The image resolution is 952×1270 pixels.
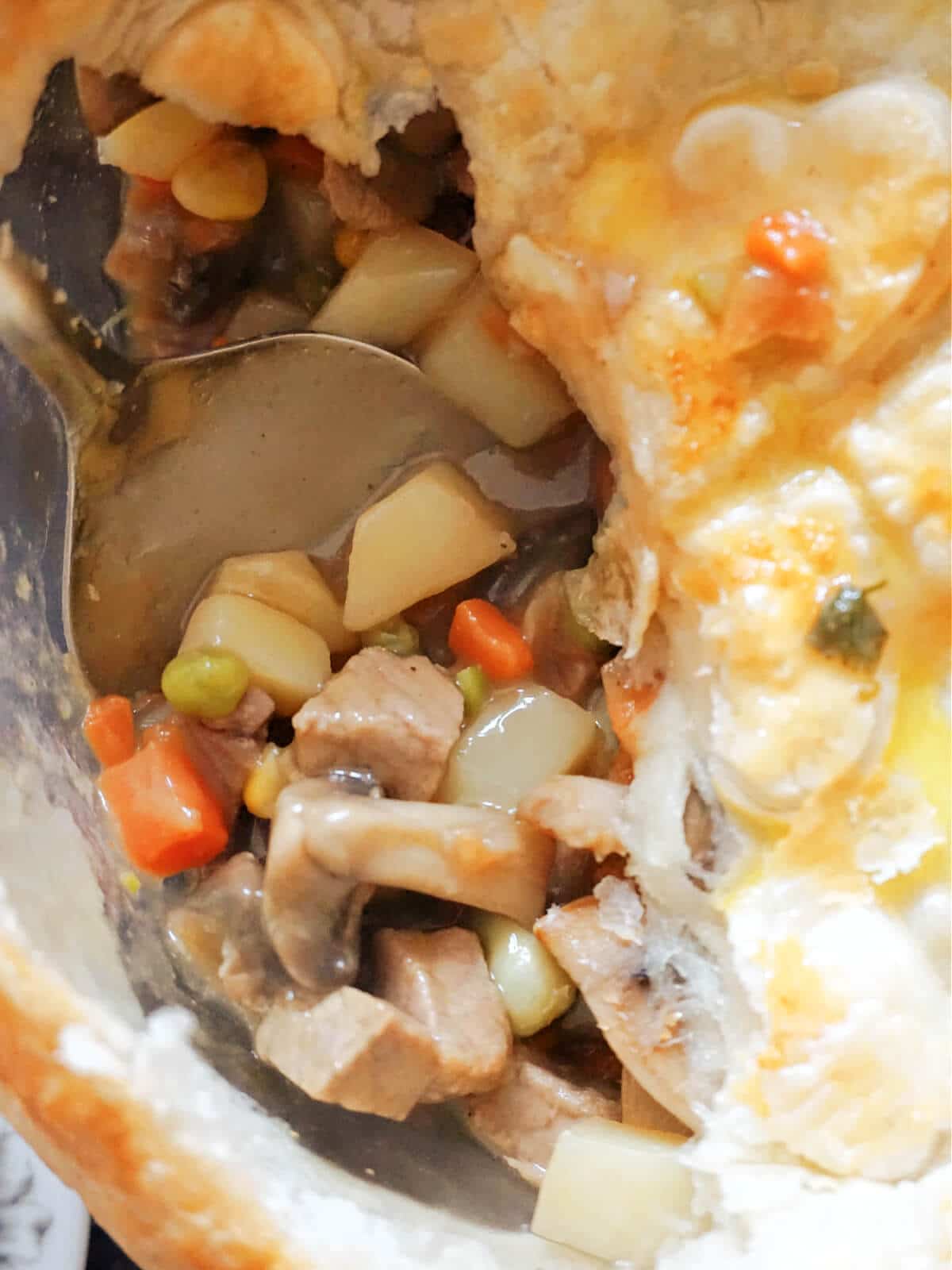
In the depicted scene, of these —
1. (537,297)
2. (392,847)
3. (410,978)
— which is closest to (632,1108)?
(410,978)

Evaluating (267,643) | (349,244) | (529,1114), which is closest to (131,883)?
(267,643)

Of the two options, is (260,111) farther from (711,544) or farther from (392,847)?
(392,847)

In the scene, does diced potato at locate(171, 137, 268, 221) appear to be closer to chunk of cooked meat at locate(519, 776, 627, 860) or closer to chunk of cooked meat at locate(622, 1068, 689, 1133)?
chunk of cooked meat at locate(519, 776, 627, 860)

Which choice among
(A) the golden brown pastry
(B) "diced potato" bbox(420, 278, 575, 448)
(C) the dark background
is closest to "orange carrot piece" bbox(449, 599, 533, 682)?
(B) "diced potato" bbox(420, 278, 575, 448)

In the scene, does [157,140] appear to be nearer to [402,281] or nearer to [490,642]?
[402,281]

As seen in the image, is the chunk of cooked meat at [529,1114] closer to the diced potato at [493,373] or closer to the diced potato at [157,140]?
the diced potato at [493,373]

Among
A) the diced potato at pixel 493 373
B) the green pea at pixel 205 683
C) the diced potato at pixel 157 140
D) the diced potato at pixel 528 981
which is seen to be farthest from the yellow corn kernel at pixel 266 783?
the diced potato at pixel 157 140
